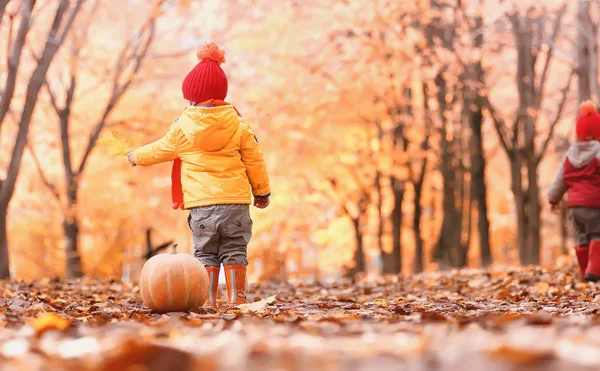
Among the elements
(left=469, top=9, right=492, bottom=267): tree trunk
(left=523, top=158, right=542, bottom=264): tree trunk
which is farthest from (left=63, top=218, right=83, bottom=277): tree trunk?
(left=523, top=158, right=542, bottom=264): tree trunk

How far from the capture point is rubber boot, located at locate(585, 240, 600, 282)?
921cm

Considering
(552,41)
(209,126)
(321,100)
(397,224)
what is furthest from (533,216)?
(209,126)

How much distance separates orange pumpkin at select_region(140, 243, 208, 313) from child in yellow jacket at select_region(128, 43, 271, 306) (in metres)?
0.88

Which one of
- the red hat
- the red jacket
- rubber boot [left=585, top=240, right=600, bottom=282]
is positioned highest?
the red hat

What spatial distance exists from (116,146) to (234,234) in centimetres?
119

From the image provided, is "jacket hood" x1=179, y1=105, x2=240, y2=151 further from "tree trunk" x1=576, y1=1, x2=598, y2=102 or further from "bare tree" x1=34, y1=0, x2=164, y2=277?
"bare tree" x1=34, y1=0, x2=164, y2=277

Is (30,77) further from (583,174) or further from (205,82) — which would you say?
(583,174)

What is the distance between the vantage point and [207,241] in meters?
6.91

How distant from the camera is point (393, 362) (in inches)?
103

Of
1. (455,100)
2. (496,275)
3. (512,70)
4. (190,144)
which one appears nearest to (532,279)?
(496,275)

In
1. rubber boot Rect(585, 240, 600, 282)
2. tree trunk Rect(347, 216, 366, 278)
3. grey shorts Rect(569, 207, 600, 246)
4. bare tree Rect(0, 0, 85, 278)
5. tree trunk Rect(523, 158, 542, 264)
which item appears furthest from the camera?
tree trunk Rect(347, 216, 366, 278)

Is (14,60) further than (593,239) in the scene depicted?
Yes

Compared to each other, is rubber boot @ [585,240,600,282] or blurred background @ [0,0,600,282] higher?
blurred background @ [0,0,600,282]

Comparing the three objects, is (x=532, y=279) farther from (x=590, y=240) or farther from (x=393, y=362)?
(x=393, y=362)
